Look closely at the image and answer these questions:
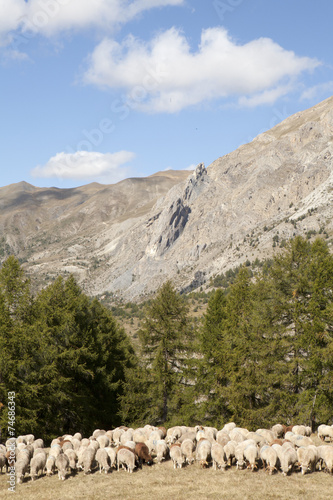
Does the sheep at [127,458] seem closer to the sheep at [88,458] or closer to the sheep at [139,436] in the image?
the sheep at [88,458]

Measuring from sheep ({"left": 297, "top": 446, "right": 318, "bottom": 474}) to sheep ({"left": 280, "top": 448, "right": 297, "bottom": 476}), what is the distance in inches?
10.5

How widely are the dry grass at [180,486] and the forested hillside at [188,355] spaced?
811 centimetres

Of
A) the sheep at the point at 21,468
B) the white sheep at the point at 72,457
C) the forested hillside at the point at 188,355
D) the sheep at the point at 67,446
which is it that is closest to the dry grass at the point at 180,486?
the sheep at the point at 21,468

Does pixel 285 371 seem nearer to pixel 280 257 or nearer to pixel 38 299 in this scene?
pixel 280 257

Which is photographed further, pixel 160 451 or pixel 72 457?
pixel 160 451

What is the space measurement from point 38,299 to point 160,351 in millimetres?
11054

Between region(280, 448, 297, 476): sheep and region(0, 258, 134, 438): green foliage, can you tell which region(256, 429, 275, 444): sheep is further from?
region(0, 258, 134, 438): green foliage

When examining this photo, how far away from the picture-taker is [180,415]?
29.7 m

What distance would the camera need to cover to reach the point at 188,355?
30.0m

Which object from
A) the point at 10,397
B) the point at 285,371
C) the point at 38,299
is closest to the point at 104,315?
the point at 38,299

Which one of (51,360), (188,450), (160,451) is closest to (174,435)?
(160,451)

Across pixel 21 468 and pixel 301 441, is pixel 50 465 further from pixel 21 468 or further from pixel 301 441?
pixel 301 441

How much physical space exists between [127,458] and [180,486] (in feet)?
11.4

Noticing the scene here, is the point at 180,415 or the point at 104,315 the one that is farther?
the point at 104,315
